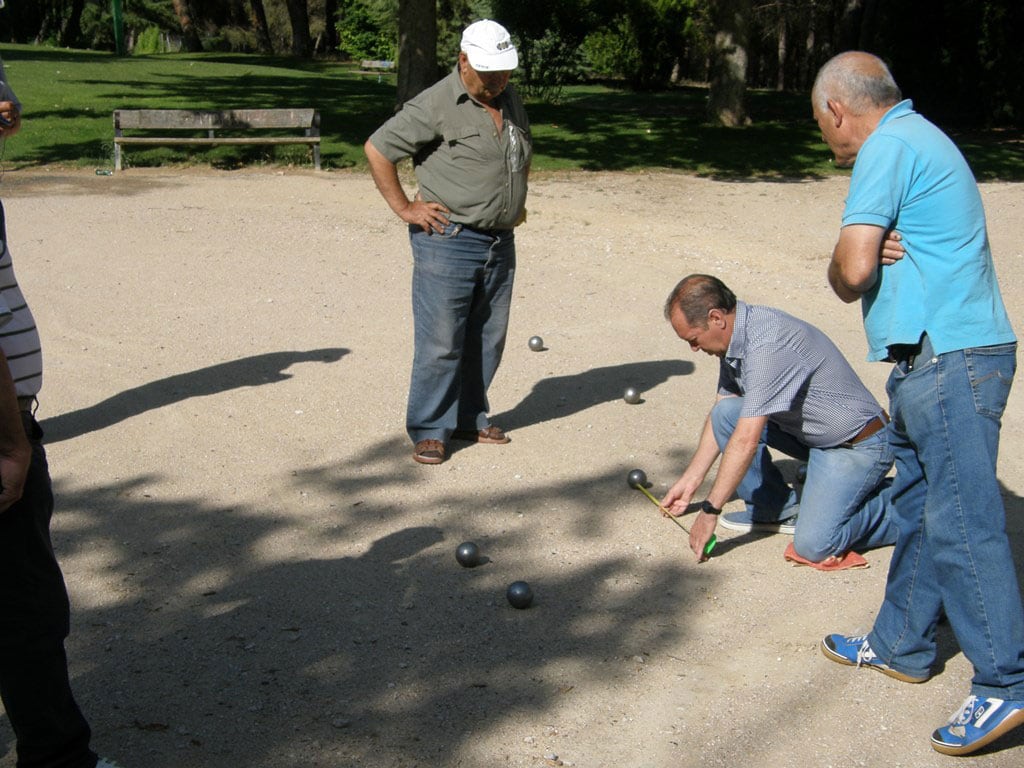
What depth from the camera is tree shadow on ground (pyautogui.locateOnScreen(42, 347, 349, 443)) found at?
271 inches

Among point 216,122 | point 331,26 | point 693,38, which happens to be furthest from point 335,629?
point 331,26

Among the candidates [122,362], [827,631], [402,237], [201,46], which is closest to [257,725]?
[827,631]

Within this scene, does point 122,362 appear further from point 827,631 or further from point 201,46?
point 201,46

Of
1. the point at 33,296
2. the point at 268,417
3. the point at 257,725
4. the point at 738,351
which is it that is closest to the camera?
the point at 257,725

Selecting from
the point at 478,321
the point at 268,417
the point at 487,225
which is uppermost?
the point at 487,225

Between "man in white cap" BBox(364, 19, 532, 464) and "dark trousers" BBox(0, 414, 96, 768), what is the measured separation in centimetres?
318

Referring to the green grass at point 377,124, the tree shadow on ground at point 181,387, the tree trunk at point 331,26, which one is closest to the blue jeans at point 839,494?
the tree shadow on ground at point 181,387

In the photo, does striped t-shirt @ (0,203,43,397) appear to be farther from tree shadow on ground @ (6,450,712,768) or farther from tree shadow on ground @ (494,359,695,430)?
tree shadow on ground @ (494,359,695,430)

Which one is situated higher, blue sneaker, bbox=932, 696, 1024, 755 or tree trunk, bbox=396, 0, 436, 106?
tree trunk, bbox=396, 0, 436, 106

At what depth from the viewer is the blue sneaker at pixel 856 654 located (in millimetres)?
4203

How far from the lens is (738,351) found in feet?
15.6

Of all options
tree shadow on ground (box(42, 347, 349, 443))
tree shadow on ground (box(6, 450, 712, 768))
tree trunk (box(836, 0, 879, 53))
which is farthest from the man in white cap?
tree trunk (box(836, 0, 879, 53))

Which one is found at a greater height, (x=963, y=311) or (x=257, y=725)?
(x=963, y=311)

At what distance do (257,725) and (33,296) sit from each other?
6.62m
